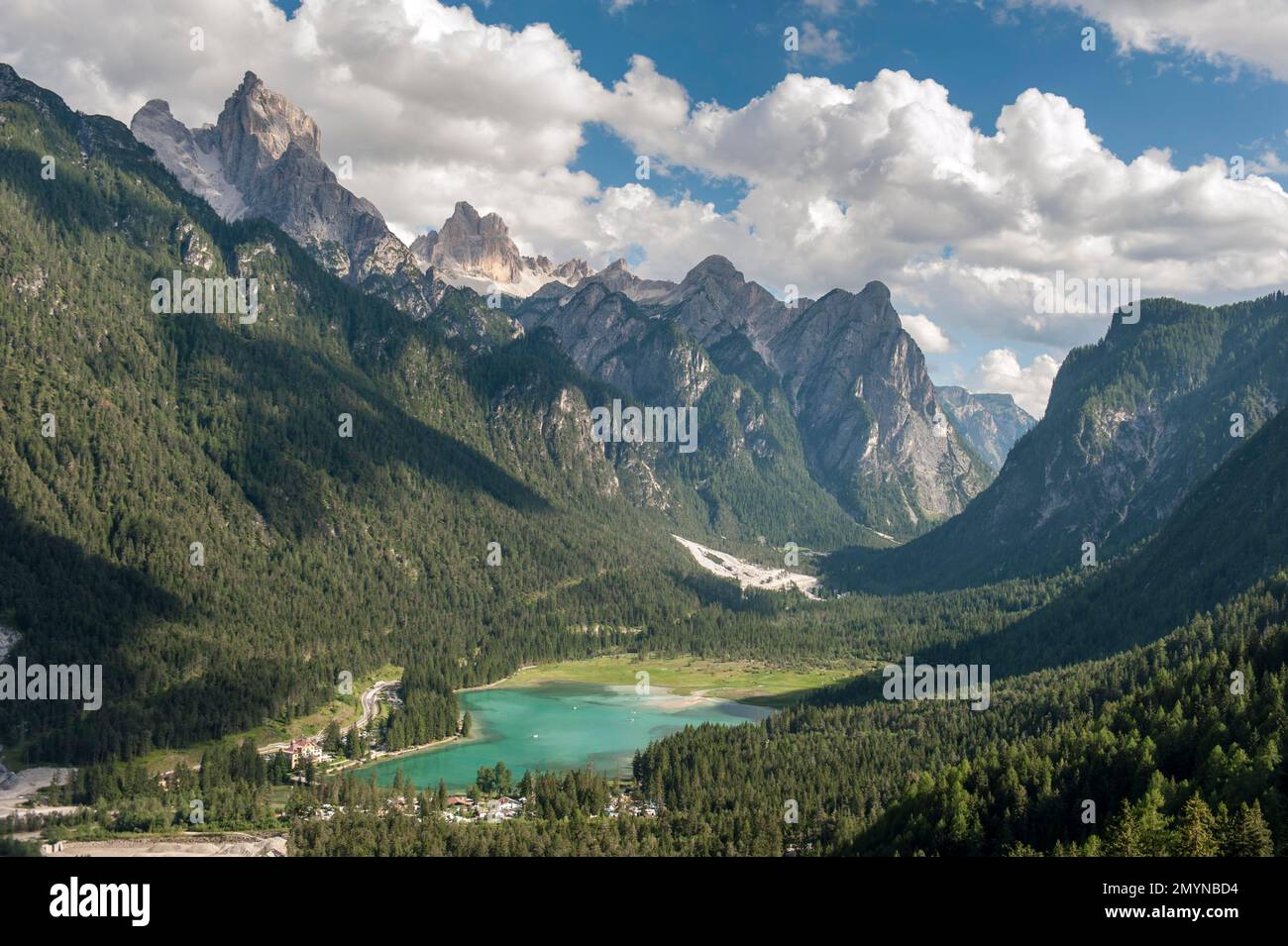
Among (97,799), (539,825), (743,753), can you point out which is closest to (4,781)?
(97,799)

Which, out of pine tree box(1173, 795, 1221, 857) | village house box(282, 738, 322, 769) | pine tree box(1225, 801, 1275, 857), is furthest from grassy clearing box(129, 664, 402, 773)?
pine tree box(1225, 801, 1275, 857)

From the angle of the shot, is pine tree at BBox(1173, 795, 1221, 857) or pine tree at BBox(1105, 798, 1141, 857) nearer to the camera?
pine tree at BBox(1173, 795, 1221, 857)

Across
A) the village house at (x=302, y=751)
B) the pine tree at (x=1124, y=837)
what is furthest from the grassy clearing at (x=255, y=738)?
the pine tree at (x=1124, y=837)

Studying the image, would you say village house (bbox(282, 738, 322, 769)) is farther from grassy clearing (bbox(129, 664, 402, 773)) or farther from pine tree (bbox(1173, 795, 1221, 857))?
pine tree (bbox(1173, 795, 1221, 857))

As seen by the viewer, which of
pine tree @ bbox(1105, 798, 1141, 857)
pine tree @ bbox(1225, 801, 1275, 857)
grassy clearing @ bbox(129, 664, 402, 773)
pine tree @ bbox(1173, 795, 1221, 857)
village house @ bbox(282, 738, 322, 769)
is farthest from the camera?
village house @ bbox(282, 738, 322, 769)

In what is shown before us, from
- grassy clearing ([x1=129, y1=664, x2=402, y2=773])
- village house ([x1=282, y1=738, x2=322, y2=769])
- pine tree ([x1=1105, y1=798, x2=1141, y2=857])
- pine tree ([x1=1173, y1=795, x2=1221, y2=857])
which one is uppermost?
pine tree ([x1=1173, y1=795, x2=1221, y2=857])

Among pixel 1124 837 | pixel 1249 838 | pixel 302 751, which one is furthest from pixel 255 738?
pixel 1249 838

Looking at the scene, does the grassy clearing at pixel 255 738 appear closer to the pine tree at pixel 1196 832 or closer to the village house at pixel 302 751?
the village house at pixel 302 751

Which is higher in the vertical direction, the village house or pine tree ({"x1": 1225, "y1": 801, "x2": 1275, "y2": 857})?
pine tree ({"x1": 1225, "y1": 801, "x2": 1275, "y2": 857})

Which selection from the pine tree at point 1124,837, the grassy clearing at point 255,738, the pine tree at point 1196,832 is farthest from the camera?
the grassy clearing at point 255,738

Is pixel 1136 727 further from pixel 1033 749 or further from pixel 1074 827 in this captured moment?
pixel 1074 827
